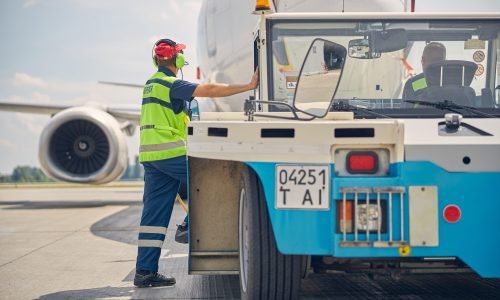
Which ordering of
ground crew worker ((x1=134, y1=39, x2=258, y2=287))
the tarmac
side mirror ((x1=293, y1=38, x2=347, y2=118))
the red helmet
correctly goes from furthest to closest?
the red helmet → ground crew worker ((x1=134, y1=39, x2=258, y2=287)) → the tarmac → side mirror ((x1=293, y1=38, x2=347, y2=118))

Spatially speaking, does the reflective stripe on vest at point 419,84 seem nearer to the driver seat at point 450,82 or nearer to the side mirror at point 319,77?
the driver seat at point 450,82

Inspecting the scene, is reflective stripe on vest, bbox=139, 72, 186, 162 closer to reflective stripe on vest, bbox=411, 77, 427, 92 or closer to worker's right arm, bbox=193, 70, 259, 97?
worker's right arm, bbox=193, 70, 259, 97

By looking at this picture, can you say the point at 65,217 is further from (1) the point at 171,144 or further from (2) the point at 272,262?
(2) the point at 272,262

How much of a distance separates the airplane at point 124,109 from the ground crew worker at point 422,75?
2.01 meters

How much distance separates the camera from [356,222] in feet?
13.0

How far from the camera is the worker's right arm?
5252 millimetres

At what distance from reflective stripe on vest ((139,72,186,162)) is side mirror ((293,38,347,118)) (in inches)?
46.0

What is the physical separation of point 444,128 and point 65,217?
10.1 meters

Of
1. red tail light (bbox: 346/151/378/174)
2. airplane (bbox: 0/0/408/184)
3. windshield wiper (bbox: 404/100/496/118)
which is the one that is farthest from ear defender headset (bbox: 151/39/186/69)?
red tail light (bbox: 346/151/378/174)

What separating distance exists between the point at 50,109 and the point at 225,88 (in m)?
14.5

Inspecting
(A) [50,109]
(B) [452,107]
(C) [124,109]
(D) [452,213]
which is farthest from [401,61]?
(A) [50,109]

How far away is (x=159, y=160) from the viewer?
18.8 ft

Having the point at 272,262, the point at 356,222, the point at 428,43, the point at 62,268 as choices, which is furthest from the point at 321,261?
the point at 62,268

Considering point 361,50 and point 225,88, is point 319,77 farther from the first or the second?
point 225,88
